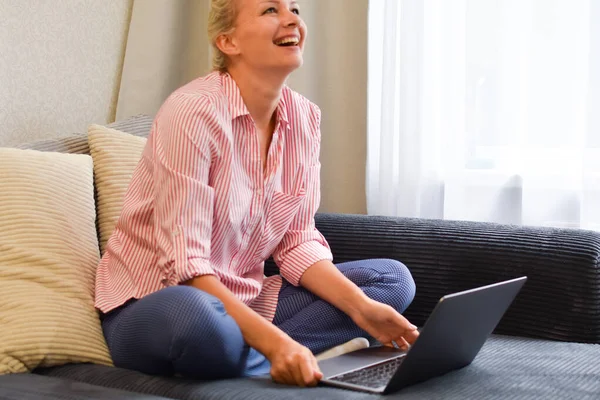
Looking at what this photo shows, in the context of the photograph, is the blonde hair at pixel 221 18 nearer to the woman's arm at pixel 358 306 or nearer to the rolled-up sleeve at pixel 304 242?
the rolled-up sleeve at pixel 304 242

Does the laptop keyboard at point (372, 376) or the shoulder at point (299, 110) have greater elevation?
the shoulder at point (299, 110)

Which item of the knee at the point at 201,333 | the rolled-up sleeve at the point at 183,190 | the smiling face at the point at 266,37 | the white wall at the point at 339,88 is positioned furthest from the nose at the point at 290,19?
the white wall at the point at 339,88

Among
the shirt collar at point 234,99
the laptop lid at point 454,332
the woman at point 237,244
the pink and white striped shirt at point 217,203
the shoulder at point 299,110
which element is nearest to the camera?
the laptop lid at point 454,332

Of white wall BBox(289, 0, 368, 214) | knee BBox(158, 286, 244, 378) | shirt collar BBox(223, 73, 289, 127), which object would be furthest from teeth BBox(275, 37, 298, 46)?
white wall BBox(289, 0, 368, 214)

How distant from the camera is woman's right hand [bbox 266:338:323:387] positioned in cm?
124

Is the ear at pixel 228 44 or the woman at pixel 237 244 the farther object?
the ear at pixel 228 44

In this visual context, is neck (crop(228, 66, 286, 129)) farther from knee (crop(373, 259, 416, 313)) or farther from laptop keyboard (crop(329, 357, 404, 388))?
laptop keyboard (crop(329, 357, 404, 388))

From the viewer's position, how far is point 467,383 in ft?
4.19

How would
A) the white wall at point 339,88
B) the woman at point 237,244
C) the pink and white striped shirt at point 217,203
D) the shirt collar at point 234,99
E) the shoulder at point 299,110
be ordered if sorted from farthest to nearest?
the white wall at point 339,88 → the shoulder at point 299,110 → the shirt collar at point 234,99 → the pink and white striped shirt at point 217,203 → the woman at point 237,244

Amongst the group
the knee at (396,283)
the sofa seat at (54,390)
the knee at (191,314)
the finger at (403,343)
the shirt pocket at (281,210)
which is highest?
the shirt pocket at (281,210)

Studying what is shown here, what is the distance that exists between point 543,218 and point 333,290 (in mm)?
663

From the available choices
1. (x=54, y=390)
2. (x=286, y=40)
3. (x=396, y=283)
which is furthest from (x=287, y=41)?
(x=54, y=390)

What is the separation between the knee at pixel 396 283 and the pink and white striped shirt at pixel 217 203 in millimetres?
117

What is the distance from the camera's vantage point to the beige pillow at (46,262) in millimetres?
1386
